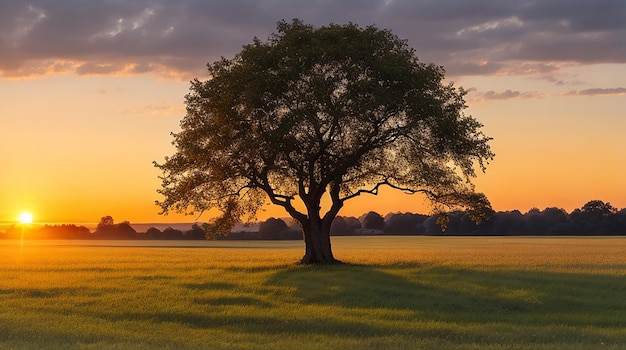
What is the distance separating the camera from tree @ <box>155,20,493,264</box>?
46.3 metres

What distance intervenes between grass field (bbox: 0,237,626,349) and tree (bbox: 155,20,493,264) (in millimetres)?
5549

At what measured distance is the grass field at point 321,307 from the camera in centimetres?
2380

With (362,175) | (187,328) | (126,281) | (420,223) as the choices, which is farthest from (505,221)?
(187,328)

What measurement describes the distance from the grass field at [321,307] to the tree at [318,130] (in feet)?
18.2

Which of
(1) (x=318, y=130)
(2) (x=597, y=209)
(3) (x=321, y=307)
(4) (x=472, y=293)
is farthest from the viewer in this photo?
(2) (x=597, y=209)

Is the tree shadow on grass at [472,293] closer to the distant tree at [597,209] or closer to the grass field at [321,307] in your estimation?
the grass field at [321,307]

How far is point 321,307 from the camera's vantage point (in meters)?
31.5

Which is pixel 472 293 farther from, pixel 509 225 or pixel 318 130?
pixel 509 225

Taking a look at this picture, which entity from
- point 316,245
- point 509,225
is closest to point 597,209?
point 509,225

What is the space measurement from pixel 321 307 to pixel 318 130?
1785 centimetres

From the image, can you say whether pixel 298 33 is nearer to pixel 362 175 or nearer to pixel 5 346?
pixel 362 175

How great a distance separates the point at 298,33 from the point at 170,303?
21363 mm

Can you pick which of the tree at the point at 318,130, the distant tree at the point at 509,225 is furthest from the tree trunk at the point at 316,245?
the distant tree at the point at 509,225

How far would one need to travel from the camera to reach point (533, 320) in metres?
29.1
